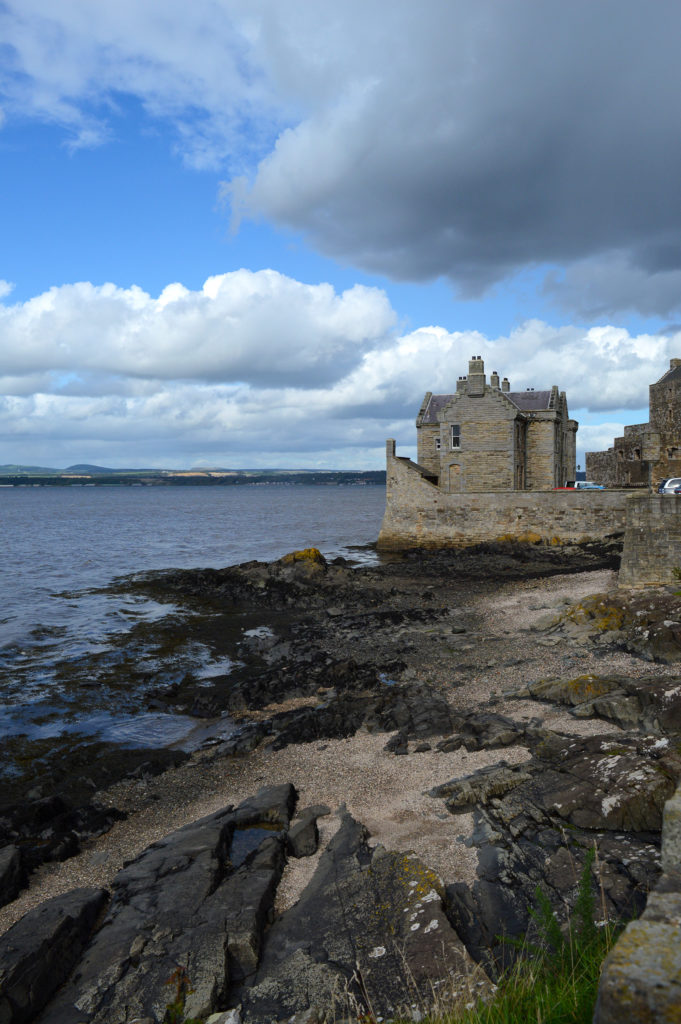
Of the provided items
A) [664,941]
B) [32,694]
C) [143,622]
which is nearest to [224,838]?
[664,941]

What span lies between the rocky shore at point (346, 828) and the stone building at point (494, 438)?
23849 mm

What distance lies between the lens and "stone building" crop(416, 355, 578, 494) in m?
39.9

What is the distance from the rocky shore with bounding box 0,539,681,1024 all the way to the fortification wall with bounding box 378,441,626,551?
19.4m

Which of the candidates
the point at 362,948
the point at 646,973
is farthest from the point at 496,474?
the point at 646,973

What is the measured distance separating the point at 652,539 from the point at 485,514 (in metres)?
17.0

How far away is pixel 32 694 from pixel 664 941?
16.7m

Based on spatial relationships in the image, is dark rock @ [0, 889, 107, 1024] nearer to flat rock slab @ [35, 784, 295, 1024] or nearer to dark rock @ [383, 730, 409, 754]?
flat rock slab @ [35, 784, 295, 1024]

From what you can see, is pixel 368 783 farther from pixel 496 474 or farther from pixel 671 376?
pixel 496 474

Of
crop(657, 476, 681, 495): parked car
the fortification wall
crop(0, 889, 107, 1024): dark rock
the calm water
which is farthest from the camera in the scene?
the fortification wall

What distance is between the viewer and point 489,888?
6270 millimetres

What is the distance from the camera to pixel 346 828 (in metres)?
8.09

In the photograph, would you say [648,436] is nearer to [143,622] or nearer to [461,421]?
[461,421]

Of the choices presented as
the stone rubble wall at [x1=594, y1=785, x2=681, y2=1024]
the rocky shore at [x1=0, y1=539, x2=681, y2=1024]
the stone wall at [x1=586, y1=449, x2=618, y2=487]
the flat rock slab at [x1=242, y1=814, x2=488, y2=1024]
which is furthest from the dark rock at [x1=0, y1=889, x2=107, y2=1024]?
the stone wall at [x1=586, y1=449, x2=618, y2=487]

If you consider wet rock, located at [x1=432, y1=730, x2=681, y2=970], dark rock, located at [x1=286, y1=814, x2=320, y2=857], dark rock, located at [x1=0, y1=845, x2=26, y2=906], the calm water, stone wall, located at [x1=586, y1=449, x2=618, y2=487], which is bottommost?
the calm water
